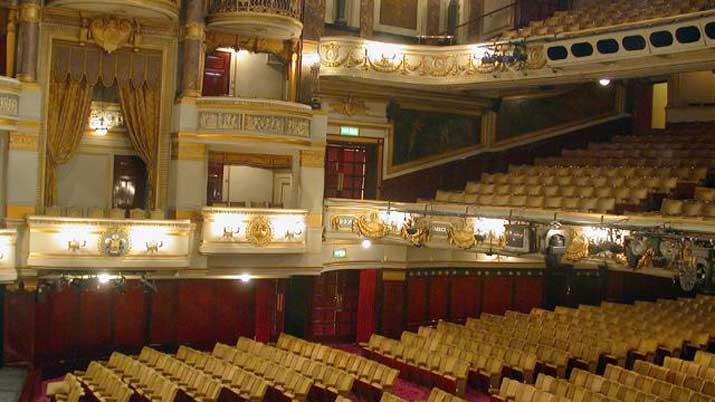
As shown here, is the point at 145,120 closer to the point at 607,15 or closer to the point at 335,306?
the point at 335,306

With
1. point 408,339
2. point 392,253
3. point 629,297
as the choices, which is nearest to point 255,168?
point 392,253

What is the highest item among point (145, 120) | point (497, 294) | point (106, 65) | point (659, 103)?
point (659, 103)

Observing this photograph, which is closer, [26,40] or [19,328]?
[26,40]

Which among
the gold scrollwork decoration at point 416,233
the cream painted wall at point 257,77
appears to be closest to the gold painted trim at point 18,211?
the cream painted wall at point 257,77

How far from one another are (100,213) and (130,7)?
255 cm

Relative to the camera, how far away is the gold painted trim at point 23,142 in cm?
A: 1097

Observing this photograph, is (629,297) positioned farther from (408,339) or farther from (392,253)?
(408,339)

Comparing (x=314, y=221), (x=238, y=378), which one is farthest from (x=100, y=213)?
(x=238, y=378)

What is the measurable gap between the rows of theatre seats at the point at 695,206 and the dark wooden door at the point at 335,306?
17.7 ft

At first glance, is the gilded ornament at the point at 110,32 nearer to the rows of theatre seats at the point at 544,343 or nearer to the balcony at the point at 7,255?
the balcony at the point at 7,255

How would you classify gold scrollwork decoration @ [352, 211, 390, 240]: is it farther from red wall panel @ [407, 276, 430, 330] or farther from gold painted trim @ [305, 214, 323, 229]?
red wall panel @ [407, 276, 430, 330]

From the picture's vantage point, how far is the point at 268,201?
46.3 feet

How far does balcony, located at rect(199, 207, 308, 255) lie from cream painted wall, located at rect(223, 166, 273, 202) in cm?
213

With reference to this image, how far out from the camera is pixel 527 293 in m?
16.4
